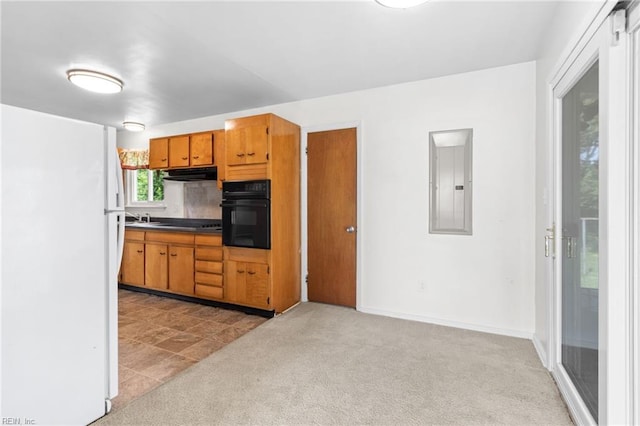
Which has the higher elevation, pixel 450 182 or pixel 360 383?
pixel 450 182

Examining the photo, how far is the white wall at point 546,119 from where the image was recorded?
1696 millimetres

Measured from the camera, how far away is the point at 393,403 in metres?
1.87

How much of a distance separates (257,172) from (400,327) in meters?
2.19

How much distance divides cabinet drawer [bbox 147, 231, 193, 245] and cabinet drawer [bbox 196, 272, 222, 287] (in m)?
0.42

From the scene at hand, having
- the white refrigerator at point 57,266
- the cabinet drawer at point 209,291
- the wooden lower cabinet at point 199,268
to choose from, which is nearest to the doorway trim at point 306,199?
the wooden lower cabinet at point 199,268

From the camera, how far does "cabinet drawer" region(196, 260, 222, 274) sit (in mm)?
3656

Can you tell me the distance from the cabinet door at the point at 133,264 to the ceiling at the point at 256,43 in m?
2.03

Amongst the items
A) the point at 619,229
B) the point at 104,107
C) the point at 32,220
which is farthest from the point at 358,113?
the point at 104,107

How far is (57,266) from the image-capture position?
1556mm

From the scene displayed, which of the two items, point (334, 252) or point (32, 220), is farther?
point (334, 252)

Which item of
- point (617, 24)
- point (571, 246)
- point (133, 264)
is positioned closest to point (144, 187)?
point (133, 264)

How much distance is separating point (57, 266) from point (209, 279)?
221 centimetres

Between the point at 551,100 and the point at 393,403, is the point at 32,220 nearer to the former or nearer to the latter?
the point at 393,403

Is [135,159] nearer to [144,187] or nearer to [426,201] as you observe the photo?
[144,187]
